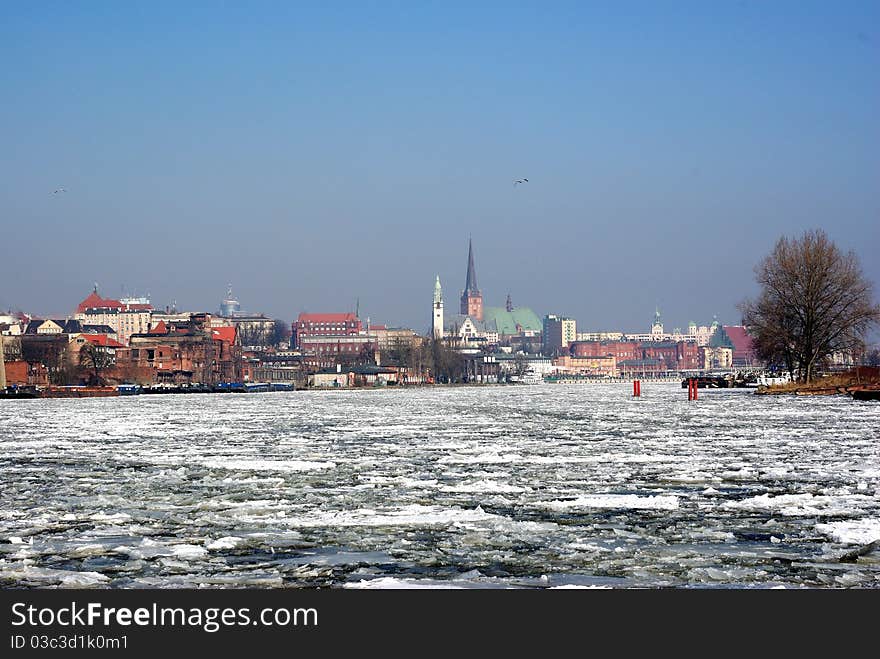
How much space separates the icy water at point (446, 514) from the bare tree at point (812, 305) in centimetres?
4918

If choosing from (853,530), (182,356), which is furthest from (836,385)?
(182,356)

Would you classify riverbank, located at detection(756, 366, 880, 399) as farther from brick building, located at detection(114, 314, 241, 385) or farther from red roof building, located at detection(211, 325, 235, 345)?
red roof building, located at detection(211, 325, 235, 345)

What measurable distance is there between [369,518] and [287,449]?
38.0 feet

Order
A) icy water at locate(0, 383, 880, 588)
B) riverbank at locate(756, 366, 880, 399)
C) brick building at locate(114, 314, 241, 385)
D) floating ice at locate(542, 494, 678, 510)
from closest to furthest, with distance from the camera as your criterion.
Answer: icy water at locate(0, 383, 880, 588)
floating ice at locate(542, 494, 678, 510)
riverbank at locate(756, 366, 880, 399)
brick building at locate(114, 314, 241, 385)

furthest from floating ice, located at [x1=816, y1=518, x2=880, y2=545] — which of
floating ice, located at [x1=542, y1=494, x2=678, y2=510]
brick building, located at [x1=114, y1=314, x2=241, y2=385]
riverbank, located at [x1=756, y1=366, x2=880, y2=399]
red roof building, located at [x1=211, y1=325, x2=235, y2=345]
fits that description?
red roof building, located at [x1=211, y1=325, x2=235, y2=345]

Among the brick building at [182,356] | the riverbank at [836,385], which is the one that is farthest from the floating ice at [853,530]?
the brick building at [182,356]

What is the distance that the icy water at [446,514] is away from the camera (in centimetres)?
955

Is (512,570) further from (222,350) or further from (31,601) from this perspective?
(222,350)

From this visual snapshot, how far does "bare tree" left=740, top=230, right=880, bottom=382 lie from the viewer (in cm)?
7200

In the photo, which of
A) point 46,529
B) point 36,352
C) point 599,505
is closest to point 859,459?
point 599,505

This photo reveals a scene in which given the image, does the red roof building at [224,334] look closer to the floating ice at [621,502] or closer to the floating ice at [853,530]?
the floating ice at [621,502]

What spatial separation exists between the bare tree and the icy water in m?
49.2

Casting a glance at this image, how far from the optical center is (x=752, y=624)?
25.8 ft

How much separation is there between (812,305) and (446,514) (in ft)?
210
